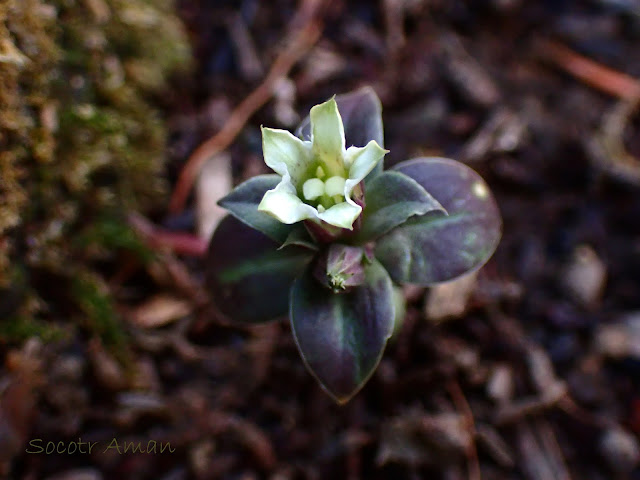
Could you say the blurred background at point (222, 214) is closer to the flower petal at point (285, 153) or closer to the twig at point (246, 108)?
the twig at point (246, 108)

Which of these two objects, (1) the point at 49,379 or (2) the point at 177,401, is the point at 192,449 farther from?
(1) the point at 49,379

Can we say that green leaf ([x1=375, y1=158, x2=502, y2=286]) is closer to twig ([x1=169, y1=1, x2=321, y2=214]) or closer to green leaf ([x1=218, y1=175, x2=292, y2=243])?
green leaf ([x1=218, y1=175, x2=292, y2=243])

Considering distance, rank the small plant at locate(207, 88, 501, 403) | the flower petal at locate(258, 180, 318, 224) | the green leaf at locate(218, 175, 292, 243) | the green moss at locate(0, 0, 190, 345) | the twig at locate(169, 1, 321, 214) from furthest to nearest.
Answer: the twig at locate(169, 1, 321, 214), the green moss at locate(0, 0, 190, 345), the green leaf at locate(218, 175, 292, 243), the small plant at locate(207, 88, 501, 403), the flower petal at locate(258, 180, 318, 224)

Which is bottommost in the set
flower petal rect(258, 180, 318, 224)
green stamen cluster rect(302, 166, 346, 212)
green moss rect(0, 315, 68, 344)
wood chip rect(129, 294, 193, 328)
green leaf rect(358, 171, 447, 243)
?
wood chip rect(129, 294, 193, 328)

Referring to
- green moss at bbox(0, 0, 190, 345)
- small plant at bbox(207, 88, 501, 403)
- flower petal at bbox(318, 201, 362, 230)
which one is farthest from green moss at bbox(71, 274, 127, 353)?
flower petal at bbox(318, 201, 362, 230)

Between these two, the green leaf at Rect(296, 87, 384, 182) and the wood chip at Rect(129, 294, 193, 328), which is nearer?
the green leaf at Rect(296, 87, 384, 182)

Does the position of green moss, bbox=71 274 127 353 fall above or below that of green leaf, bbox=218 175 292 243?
below
